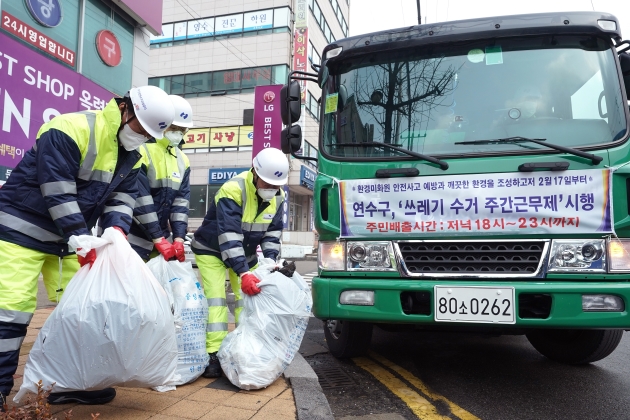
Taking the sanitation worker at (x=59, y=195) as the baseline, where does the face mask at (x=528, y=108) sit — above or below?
above

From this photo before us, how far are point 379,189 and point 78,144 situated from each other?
180 cm

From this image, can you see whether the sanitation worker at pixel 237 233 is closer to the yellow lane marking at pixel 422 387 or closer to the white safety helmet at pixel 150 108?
the white safety helmet at pixel 150 108

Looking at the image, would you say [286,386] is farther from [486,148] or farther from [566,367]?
[566,367]

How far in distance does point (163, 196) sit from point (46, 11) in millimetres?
3998

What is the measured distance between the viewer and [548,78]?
313 centimetres

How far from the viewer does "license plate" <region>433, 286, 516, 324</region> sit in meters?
2.72

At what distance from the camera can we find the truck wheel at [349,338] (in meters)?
3.77

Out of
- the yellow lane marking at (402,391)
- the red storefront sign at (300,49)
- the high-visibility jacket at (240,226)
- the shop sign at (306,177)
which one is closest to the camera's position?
the yellow lane marking at (402,391)

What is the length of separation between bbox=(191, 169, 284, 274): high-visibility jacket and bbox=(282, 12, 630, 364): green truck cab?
0.54 metres

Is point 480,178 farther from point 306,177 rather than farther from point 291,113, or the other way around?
point 306,177

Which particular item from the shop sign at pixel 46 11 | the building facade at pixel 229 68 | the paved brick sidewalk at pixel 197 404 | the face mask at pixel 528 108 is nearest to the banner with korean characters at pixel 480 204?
the face mask at pixel 528 108

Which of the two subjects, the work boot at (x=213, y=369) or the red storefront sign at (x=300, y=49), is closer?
the work boot at (x=213, y=369)

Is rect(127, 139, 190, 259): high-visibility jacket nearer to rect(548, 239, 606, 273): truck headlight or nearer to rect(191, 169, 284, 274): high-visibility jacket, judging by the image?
rect(191, 169, 284, 274): high-visibility jacket

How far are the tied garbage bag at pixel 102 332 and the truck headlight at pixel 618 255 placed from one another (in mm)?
2514
